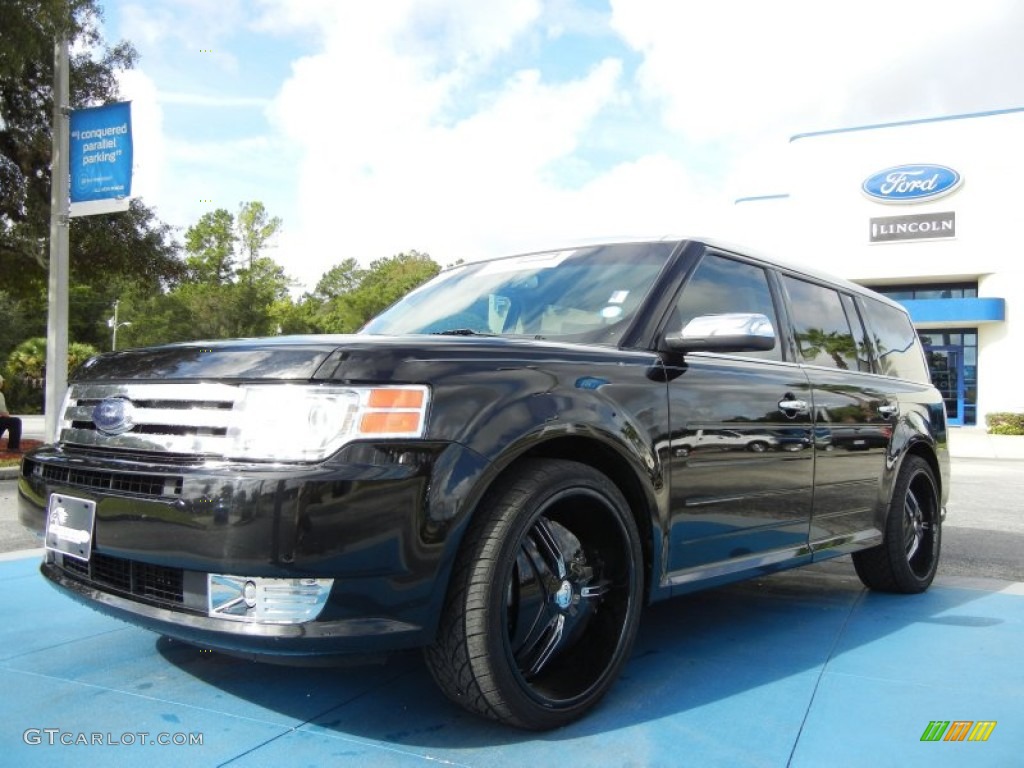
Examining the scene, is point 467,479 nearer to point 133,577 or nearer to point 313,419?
point 313,419

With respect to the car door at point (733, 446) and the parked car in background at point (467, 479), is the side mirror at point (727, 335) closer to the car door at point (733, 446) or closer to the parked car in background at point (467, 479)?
the parked car in background at point (467, 479)

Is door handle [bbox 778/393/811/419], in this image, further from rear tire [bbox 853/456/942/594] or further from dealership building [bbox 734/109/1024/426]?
dealership building [bbox 734/109/1024/426]

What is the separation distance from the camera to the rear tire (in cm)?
471

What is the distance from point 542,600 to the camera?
2.73m

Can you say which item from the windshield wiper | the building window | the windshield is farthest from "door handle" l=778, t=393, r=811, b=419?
the building window

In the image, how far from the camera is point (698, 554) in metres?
3.24

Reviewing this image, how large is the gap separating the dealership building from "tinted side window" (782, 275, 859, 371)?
84.0 feet

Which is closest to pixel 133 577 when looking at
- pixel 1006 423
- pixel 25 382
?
pixel 1006 423

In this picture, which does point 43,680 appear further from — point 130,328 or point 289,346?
point 130,328

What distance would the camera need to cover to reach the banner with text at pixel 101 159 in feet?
36.3

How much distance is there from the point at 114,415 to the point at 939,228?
32016 millimetres

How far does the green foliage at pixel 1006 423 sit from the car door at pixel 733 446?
25.7 metres

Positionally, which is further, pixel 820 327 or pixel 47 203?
pixel 47 203

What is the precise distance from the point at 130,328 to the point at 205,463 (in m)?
61.2
